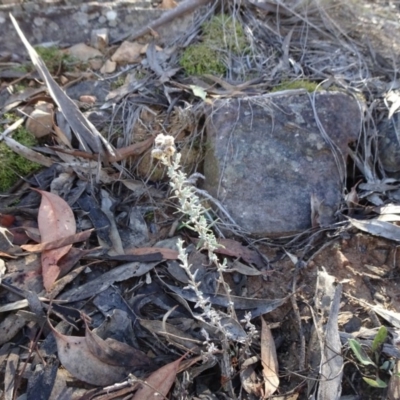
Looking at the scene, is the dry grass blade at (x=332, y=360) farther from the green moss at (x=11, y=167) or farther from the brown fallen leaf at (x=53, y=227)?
the green moss at (x=11, y=167)

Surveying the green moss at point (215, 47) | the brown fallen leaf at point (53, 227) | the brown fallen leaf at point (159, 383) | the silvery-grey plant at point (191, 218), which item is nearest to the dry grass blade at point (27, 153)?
the brown fallen leaf at point (53, 227)

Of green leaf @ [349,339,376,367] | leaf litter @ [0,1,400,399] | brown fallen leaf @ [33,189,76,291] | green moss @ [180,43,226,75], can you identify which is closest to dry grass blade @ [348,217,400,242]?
leaf litter @ [0,1,400,399]

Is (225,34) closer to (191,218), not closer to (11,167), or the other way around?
(11,167)

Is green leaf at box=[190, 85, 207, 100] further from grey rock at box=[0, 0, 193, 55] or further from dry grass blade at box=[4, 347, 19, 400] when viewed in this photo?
dry grass blade at box=[4, 347, 19, 400]

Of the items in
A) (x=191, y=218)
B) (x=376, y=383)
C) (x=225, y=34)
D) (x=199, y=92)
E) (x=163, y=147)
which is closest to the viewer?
(x=163, y=147)

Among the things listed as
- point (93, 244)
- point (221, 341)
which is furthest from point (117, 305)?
point (221, 341)

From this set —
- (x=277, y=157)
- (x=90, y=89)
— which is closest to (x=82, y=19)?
(x=90, y=89)
